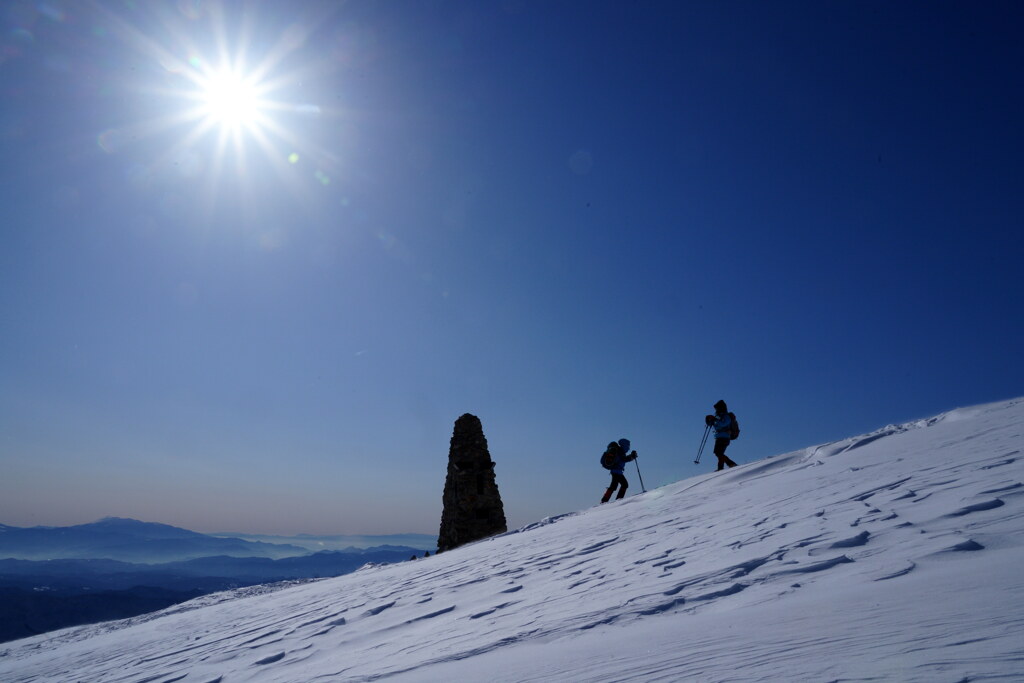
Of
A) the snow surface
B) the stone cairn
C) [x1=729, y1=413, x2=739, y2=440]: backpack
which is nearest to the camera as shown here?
the snow surface

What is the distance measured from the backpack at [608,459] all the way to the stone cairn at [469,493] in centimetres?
691

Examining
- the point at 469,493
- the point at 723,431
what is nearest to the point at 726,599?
the point at 723,431

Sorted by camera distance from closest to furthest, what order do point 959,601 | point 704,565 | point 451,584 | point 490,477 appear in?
point 959,601 → point 704,565 → point 451,584 → point 490,477

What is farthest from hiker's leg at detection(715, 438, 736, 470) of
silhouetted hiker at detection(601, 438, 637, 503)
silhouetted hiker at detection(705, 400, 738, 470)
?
silhouetted hiker at detection(601, 438, 637, 503)

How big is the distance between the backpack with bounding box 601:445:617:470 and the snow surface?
410cm

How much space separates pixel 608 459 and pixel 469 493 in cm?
727

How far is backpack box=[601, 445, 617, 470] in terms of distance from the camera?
13305 millimetres

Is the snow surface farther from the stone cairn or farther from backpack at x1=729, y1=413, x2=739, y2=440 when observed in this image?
the stone cairn

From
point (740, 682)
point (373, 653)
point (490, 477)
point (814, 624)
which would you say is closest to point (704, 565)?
point (814, 624)

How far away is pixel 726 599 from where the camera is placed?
10.8 feet

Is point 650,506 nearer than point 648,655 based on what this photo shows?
No

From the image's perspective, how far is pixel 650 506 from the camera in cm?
917

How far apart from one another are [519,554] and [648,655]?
5.60 meters

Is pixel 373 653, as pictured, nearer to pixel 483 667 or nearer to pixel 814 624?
pixel 483 667
